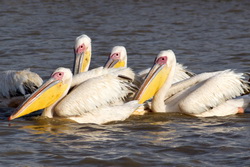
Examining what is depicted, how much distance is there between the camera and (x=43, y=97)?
6602mm

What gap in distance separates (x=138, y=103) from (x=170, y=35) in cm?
550

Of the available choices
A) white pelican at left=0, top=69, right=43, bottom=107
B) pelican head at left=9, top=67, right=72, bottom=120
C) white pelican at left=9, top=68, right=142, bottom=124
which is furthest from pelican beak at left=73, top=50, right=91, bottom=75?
pelican head at left=9, top=67, right=72, bottom=120

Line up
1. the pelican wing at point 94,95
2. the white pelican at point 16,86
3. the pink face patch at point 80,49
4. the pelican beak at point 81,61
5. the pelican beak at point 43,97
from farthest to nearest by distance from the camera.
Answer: the pink face patch at point 80,49
the pelican beak at point 81,61
the white pelican at point 16,86
the pelican wing at point 94,95
the pelican beak at point 43,97

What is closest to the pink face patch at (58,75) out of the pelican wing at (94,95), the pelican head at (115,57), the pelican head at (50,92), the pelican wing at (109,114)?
the pelican head at (50,92)

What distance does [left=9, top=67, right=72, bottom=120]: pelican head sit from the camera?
21.5 feet

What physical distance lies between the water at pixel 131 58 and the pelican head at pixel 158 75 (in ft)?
0.91

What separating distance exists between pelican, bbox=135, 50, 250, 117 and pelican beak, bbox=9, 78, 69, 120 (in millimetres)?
891

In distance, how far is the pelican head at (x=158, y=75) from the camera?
7.05m

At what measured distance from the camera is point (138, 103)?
22.9ft

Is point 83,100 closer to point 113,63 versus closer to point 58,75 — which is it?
point 58,75

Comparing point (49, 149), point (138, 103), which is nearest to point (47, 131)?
point (49, 149)

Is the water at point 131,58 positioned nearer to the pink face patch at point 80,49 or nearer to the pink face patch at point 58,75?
the pink face patch at point 58,75

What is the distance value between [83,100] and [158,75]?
1.00 metres

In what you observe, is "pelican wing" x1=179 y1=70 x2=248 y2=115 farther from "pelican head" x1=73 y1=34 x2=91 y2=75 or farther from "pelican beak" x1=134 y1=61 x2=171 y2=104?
"pelican head" x1=73 y1=34 x2=91 y2=75
